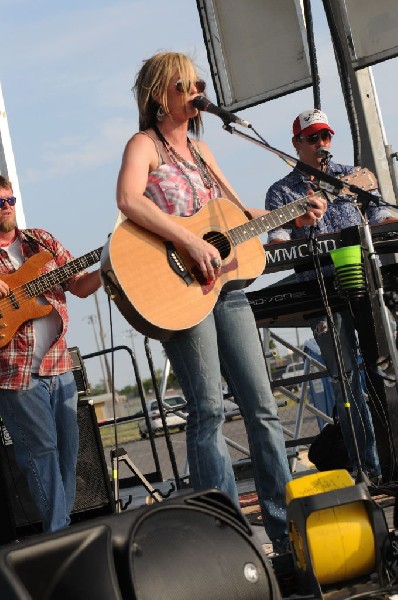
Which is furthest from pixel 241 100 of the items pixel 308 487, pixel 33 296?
pixel 308 487

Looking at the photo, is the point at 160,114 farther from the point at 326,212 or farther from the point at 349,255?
the point at 326,212

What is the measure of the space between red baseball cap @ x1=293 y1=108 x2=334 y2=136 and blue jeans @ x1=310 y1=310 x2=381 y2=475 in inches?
43.5

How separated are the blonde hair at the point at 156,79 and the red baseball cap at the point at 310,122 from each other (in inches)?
70.4

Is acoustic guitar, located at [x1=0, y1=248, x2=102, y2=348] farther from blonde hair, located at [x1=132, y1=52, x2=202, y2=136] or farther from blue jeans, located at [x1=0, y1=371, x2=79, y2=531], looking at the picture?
blonde hair, located at [x1=132, y1=52, x2=202, y2=136]

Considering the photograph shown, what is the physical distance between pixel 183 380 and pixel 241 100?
13.6 feet

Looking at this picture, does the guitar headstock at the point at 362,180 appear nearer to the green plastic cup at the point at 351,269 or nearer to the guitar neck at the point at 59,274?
the green plastic cup at the point at 351,269

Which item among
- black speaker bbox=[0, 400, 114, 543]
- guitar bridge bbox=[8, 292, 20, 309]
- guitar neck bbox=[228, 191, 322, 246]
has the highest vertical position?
guitar neck bbox=[228, 191, 322, 246]

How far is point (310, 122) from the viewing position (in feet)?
19.7

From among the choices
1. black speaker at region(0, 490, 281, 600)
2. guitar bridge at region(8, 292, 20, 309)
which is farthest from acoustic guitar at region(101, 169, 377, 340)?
black speaker at region(0, 490, 281, 600)

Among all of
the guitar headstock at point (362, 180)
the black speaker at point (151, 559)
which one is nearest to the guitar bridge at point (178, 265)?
the guitar headstock at point (362, 180)

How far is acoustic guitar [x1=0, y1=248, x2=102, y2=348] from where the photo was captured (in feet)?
16.5

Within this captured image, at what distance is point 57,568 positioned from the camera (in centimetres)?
242

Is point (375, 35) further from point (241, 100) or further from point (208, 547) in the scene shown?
point (208, 547)

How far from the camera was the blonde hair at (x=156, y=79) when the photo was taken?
4.26 m
